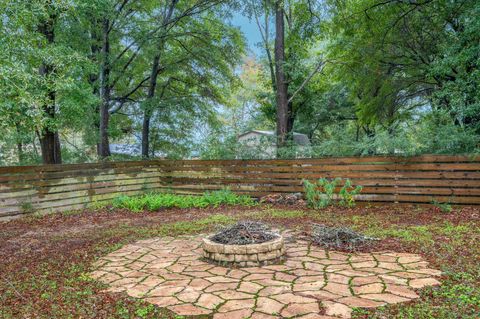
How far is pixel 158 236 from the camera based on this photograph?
5.59 metres

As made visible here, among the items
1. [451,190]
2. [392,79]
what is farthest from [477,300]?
[392,79]

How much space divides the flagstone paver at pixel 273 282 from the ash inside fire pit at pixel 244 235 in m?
0.33

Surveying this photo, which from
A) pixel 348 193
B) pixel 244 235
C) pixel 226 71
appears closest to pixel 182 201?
pixel 348 193

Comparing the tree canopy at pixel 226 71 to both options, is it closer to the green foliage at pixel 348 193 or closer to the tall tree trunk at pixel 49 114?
the tall tree trunk at pixel 49 114

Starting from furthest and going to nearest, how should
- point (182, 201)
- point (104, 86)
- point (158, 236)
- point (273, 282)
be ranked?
point (104, 86) < point (182, 201) < point (158, 236) < point (273, 282)

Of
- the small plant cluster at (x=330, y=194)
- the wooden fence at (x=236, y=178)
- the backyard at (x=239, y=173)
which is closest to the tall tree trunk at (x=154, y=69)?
the backyard at (x=239, y=173)

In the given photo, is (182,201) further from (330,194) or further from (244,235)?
(244,235)

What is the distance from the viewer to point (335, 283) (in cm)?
339

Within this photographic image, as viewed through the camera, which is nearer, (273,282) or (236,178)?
(273,282)

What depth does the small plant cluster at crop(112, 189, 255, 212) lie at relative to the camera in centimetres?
817

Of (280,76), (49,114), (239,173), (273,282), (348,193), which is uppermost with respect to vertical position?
(280,76)

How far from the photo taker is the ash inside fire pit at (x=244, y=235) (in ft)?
14.0

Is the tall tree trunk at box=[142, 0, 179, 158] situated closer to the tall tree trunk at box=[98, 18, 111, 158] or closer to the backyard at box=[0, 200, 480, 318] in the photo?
the tall tree trunk at box=[98, 18, 111, 158]

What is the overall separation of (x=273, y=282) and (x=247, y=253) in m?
0.63
